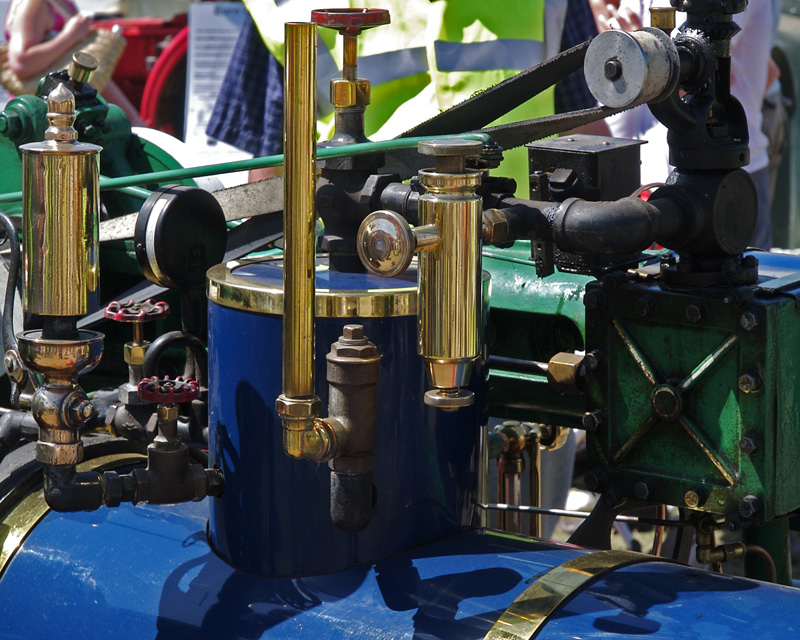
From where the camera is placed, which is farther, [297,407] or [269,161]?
[269,161]

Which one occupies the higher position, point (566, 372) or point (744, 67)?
point (744, 67)

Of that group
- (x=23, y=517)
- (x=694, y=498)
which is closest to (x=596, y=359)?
(x=694, y=498)

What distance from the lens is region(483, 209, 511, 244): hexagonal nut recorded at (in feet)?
3.91

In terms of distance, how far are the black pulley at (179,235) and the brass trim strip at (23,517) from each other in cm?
22

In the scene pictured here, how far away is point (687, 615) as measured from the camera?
1.11 metres

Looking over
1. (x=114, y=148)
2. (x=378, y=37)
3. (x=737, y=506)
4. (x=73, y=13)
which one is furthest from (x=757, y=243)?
(x=73, y=13)

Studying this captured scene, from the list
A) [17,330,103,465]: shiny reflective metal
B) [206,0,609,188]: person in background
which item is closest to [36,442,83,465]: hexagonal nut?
[17,330,103,465]: shiny reflective metal

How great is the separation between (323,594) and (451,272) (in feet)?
1.17

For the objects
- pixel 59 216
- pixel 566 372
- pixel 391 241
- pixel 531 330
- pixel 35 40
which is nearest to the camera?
pixel 391 241

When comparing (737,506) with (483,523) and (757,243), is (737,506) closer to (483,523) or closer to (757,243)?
(483,523)

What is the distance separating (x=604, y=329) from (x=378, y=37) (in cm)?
176

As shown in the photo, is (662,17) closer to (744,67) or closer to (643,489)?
(643,489)

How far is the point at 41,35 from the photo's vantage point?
604 centimetres

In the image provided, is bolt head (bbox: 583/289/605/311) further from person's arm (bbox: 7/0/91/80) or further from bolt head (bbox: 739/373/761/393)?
person's arm (bbox: 7/0/91/80)
